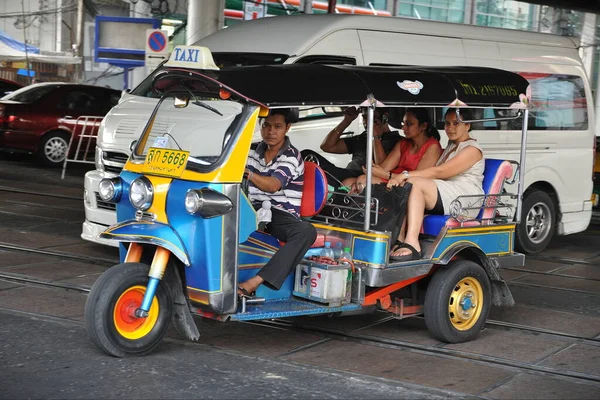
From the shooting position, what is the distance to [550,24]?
28.0 m

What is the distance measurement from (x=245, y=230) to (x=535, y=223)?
20.7 feet

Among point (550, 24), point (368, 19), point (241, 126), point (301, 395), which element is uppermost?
point (550, 24)

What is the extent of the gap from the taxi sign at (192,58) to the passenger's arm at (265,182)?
74 cm

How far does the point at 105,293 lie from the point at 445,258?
96.8 inches

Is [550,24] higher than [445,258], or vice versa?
[550,24]

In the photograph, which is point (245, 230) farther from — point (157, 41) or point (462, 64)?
point (157, 41)

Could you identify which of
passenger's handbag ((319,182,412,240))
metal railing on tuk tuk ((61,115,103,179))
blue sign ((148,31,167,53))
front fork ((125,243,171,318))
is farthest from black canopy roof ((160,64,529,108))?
metal railing on tuk tuk ((61,115,103,179))

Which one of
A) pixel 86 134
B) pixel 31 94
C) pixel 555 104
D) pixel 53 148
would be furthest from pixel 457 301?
pixel 31 94

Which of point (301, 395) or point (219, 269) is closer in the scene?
point (301, 395)

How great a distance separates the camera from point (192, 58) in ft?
20.1

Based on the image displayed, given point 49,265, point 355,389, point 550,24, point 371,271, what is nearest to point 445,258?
point 371,271

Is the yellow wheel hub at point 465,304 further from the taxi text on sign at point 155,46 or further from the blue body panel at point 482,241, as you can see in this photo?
the taxi text on sign at point 155,46

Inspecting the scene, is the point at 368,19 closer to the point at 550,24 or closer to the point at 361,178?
the point at 361,178

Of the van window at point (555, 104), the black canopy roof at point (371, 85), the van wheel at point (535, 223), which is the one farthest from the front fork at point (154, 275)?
the van wheel at point (535, 223)
